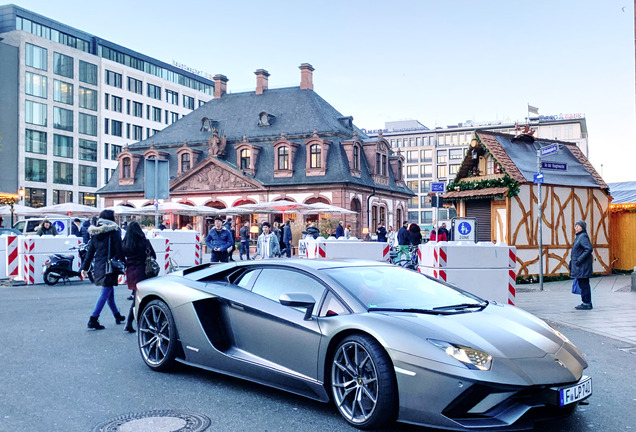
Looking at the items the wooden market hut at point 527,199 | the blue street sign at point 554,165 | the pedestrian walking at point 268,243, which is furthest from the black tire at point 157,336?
the wooden market hut at point 527,199

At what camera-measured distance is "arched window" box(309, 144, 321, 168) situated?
164ft

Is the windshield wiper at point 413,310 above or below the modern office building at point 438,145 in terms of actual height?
below

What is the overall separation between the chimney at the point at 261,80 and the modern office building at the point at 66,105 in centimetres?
2566

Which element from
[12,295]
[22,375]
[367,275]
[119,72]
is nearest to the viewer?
[367,275]

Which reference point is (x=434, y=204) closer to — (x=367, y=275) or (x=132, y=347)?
(x=132, y=347)

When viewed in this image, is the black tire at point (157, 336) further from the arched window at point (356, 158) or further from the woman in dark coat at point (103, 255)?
the arched window at point (356, 158)

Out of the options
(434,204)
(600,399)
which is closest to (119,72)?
(434,204)

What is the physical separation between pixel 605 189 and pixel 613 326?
1298 cm

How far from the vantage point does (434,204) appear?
832 inches

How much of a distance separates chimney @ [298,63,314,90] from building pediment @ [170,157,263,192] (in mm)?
10337

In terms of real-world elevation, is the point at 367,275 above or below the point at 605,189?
below

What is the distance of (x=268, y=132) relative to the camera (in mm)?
53000

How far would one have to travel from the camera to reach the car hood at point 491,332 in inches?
194

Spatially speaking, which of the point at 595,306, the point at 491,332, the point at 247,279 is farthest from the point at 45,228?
the point at 491,332
